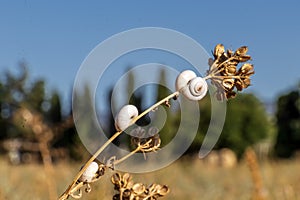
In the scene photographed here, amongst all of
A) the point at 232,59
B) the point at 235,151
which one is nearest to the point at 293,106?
the point at 235,151

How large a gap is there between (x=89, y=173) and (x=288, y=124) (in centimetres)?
1464

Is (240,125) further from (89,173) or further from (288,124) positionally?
(89,173)

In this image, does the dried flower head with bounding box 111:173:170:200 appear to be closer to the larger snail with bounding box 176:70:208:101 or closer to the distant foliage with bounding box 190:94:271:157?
the larger snail with bounding box 176:70:208:101

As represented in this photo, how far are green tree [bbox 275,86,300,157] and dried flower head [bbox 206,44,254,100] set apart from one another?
45.9ft

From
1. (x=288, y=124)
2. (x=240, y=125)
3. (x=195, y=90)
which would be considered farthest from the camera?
(x=240, y=125)

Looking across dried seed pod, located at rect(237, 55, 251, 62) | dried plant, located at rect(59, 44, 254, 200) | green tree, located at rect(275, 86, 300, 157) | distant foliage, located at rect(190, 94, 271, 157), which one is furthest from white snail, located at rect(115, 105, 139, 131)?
green tree, located at rect(275, 86, 300, 157)

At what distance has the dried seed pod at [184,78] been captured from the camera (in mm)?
436

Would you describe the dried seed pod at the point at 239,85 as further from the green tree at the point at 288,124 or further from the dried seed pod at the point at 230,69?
the green tree at the point at 288,124

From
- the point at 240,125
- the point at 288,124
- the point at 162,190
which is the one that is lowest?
the point at 162,190

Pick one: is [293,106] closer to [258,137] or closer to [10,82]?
[258,137]

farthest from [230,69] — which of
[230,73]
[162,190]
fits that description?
[162,190]

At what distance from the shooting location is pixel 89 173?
0.46 metres

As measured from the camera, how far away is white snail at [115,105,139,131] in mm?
430

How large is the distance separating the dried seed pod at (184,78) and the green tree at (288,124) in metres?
14.0
